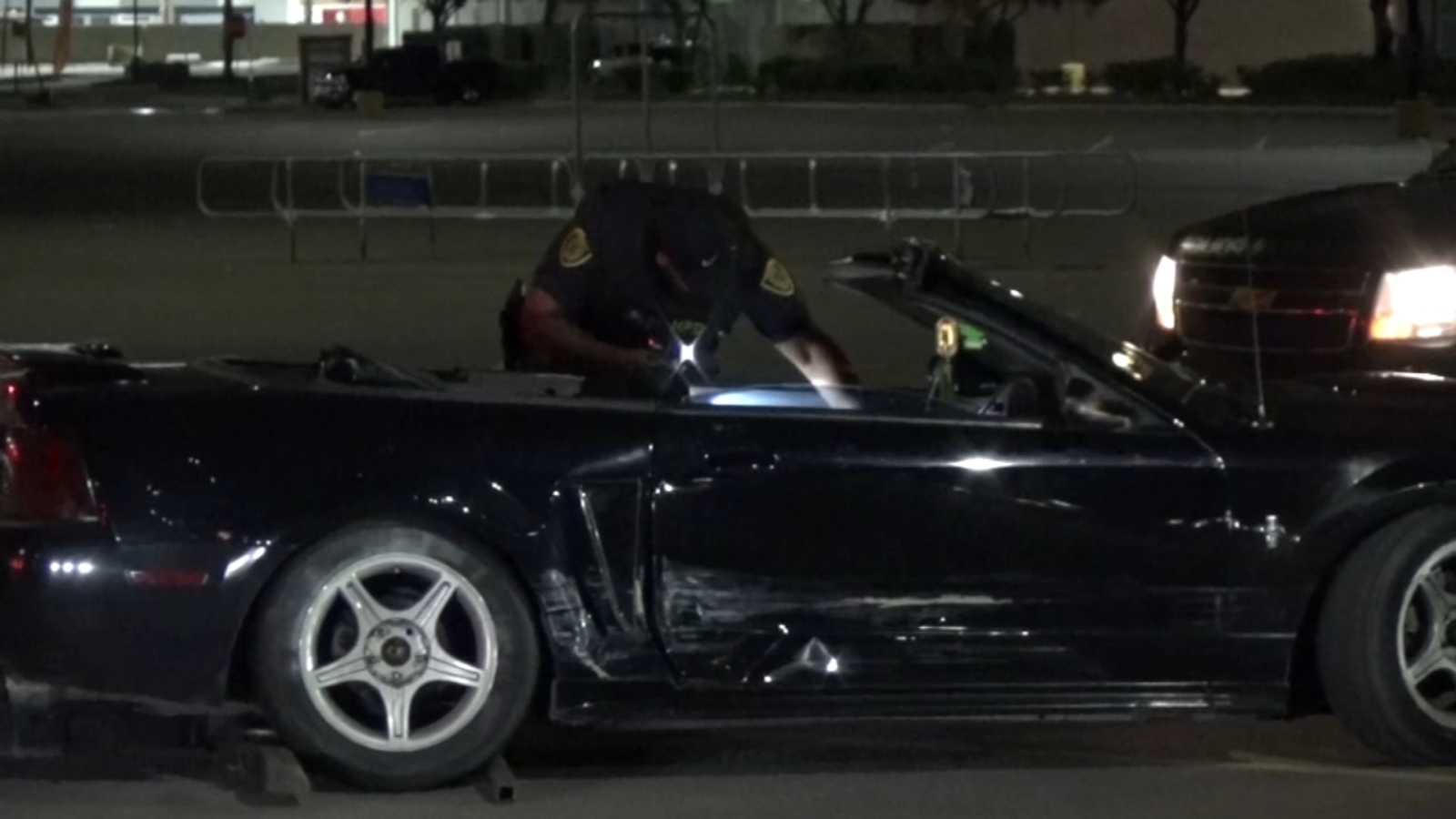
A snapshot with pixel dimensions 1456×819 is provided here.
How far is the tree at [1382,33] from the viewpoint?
54.0 meters

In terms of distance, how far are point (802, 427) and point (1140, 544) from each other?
83cm

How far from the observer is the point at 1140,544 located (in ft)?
20.8

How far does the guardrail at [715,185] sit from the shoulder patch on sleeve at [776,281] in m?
10.7

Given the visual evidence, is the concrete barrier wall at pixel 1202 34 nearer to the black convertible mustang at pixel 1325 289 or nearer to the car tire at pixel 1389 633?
the black convertible mustang at pixel 1325 289

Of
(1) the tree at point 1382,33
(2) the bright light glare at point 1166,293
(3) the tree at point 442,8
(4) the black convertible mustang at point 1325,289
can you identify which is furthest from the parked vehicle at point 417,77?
(4) the black convertible mustang at point 1325,289

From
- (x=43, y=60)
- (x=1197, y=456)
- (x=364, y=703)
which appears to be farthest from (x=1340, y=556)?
(x=43, y=60)

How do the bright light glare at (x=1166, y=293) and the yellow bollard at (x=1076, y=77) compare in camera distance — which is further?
the yellow bollard at (x=1076, y=77)

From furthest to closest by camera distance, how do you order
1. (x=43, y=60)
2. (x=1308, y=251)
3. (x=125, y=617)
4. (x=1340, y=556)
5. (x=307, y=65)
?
(x=43, y=60), (x=307, y=65), (x=1308, y=251), (x=1340, y=556), (x=125, y=617)

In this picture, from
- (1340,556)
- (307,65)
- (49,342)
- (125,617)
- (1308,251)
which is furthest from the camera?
(307,65)

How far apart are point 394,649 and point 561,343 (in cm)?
160

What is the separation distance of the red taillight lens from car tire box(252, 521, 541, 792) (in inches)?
18.6

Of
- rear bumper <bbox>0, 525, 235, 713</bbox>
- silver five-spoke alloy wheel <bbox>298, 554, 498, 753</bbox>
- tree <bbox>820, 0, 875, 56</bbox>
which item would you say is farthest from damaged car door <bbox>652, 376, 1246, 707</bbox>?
tree <bbox>820, 0, 875, 56</bbox>

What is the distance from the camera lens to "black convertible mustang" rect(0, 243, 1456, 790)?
6098 millimetres

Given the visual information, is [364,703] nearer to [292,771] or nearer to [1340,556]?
[292,771]
